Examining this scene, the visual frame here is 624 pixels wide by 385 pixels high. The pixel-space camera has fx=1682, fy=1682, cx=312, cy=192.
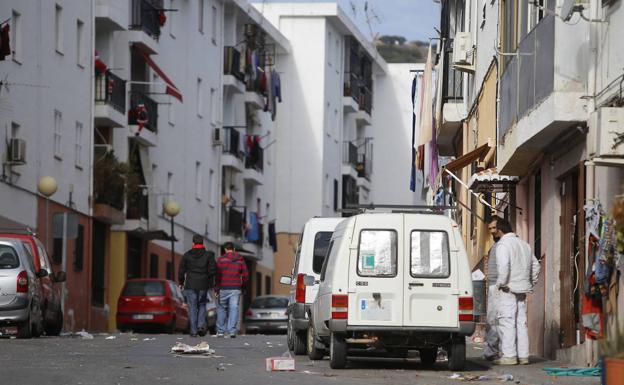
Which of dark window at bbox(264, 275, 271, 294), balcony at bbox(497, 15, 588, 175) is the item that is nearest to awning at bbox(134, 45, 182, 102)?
dark window at bbox(264, 275, 271, 294)

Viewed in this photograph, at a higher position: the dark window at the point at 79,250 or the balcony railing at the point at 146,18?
the balcony railing at the point at 146,18

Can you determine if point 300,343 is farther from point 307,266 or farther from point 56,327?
point 56,327

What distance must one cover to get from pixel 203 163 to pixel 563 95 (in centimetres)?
4318

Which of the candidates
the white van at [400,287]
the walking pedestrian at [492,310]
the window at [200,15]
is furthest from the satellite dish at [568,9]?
the window at [200,15]

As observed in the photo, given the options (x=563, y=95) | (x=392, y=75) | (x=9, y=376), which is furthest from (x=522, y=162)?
(x=392, y=75)

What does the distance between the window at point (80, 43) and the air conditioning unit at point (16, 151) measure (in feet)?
22.8

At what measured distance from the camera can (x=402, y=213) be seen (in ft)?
65.9

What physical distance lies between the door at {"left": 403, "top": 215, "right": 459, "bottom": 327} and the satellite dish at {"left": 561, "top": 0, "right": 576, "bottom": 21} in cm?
285

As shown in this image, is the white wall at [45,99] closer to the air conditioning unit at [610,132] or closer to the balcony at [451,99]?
the balcony at [451,99]

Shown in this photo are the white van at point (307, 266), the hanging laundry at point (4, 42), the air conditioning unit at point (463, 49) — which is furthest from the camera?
the hanging laundry at point (4, 42)

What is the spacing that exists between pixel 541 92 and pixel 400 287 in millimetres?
3440

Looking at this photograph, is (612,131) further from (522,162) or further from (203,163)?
(203,163)

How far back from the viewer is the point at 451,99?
37.2 meters

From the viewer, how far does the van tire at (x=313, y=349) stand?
2203cm
